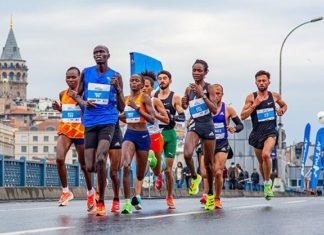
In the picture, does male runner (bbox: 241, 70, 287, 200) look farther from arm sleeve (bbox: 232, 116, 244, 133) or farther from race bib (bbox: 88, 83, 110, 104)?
race bib (bbox: 88, 83, 110, 104)

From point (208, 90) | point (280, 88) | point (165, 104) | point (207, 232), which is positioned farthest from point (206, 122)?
point (280, 88)

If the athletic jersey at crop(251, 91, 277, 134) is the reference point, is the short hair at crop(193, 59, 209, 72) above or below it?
above

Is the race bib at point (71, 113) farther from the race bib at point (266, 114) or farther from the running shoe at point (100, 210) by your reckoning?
the race bib at point (266, 114)

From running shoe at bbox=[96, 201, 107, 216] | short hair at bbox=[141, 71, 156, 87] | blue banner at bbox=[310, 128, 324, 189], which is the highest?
blue banner at bbox=[310, 128, 324, 189]

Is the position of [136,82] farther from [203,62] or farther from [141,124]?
[203,62]

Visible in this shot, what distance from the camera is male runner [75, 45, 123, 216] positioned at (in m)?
15.5

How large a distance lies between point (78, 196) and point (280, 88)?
3087 cm

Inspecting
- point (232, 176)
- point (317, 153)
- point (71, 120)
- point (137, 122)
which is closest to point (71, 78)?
point (71, 120)

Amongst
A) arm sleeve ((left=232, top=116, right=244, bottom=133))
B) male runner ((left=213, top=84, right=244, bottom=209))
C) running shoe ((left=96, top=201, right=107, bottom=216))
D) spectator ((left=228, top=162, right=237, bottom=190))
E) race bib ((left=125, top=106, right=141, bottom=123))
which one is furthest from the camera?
spectator ((left=228, top=162, right=237, bottom=190))

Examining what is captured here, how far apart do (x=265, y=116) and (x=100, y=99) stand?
5.15m

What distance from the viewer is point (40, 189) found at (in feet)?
101

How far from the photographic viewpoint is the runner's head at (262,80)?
65.5ft

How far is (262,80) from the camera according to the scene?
20.0m

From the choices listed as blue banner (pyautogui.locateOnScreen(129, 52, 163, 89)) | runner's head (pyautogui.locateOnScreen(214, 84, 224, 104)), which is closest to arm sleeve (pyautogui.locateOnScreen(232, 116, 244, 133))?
runner's head (pyautogui.locateOnScreen(214, 84, 224, 104))
